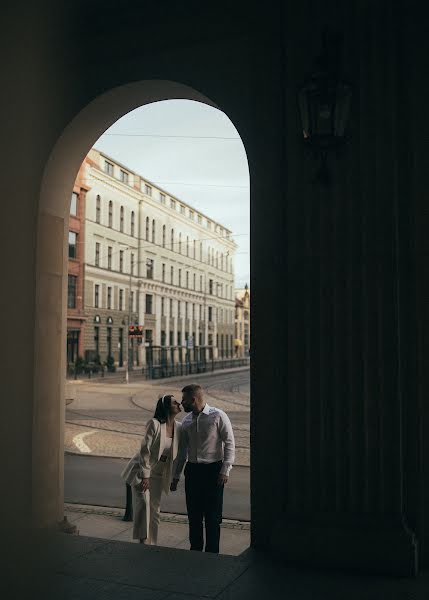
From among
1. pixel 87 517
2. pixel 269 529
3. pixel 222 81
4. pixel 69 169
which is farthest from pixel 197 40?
pixel 87 517

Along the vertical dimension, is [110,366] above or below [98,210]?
below

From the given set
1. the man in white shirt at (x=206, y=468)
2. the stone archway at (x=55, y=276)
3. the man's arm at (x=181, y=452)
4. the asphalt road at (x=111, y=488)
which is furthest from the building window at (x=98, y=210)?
the man in white shirt at (x=206, y=468)

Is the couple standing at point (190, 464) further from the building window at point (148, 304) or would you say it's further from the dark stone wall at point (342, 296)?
the building window at point (148, 304)

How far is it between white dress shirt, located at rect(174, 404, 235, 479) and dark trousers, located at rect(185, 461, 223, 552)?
0.09m

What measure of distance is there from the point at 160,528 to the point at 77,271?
37152 mm

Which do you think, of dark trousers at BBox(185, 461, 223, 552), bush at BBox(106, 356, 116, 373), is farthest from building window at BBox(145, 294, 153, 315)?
dark trousers at BBox(185, 461, 223, 552)

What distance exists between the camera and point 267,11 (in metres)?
4.53

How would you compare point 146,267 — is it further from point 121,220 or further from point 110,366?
point 110,366

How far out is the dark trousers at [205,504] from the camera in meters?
4.87

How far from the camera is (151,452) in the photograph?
5.28 m

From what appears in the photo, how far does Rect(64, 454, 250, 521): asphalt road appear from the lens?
289 inches

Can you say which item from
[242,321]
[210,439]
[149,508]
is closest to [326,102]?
[210,439]

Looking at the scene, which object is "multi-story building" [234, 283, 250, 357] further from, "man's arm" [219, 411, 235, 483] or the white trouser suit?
"man's arm" [219, 411, 235, 483]

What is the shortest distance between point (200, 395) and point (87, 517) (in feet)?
8.82
